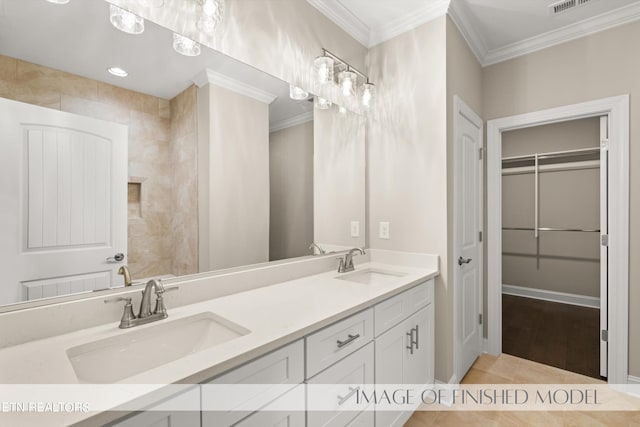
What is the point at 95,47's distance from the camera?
105cm

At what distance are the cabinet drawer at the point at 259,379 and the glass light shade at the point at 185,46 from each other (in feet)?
4.16

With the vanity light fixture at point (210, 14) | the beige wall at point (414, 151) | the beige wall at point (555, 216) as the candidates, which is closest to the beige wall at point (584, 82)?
the beige wall at point (414, 151)

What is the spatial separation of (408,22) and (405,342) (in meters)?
2.13

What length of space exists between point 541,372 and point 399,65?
2.60m

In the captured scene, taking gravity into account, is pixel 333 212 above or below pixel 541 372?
above

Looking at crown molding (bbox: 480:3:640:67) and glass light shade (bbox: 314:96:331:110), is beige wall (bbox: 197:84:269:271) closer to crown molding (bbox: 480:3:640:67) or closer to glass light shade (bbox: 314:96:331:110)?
glass light shade (bbox: 314:96:331:110)

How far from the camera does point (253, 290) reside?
149 cm

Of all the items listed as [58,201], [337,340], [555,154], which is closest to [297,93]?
[58,201]

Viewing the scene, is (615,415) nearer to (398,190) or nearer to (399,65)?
(398,190)

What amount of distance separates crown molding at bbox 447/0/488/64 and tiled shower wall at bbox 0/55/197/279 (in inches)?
72.6

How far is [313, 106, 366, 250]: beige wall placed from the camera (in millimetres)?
1980

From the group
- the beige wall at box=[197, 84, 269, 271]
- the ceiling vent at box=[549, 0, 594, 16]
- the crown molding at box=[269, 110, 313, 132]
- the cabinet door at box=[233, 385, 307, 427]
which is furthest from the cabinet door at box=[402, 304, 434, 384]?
the ceiling vent at box=[549, 0, 594, 16]

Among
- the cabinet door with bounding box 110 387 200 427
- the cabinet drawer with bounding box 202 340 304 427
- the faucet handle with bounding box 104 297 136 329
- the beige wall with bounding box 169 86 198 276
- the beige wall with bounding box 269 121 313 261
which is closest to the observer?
the cabinet door with bounding box 110 387 200 427

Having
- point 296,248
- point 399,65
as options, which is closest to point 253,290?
point 296,248
